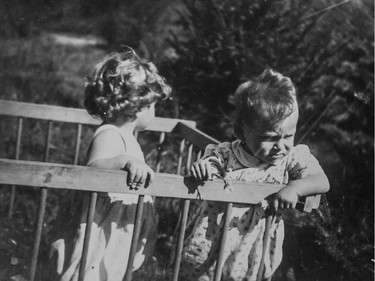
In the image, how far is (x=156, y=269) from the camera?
3.72 meters

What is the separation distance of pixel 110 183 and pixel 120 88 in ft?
2.98

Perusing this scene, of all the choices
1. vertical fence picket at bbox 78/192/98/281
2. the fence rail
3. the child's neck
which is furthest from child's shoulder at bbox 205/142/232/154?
vertical fence picket at bbox 78/192/98/281

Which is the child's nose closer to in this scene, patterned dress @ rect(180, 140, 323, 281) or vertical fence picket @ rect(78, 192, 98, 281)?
patterned dress @ rect(180, 140, 323, 281)

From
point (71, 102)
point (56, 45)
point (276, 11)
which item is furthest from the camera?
point (56, 45)

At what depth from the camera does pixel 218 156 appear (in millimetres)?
2738

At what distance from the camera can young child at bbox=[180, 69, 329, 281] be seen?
8.21 ft

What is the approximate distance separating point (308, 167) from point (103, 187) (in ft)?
3.48

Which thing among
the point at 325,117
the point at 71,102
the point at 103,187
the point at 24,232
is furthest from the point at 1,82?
the point at 103,187

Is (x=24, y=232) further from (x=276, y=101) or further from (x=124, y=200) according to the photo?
(x=276, y=101)

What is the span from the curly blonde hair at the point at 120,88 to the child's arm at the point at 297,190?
927 millimetres

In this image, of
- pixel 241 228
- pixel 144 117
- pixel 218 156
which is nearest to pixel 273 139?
pixel 218 156

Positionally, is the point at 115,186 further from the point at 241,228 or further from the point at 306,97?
the point at 306,97

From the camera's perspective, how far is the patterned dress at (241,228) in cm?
252

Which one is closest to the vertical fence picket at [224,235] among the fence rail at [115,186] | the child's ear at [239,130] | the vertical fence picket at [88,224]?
the fence rail at [115,186]
